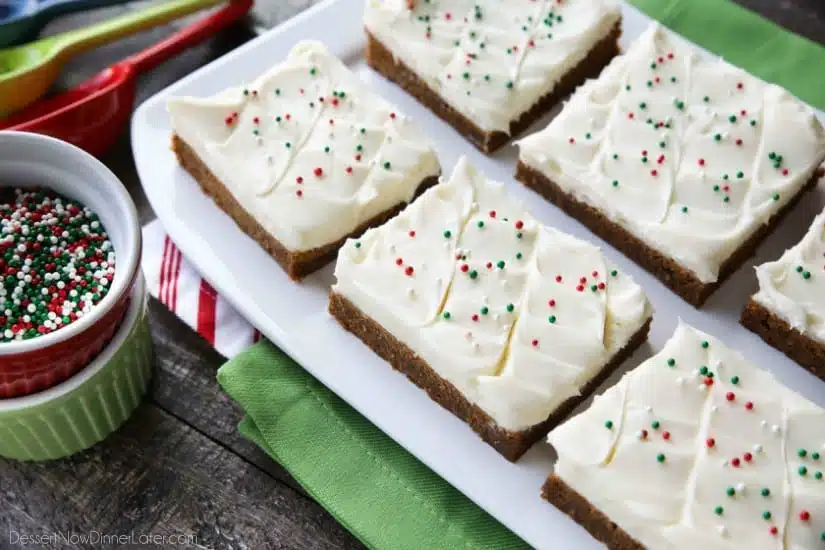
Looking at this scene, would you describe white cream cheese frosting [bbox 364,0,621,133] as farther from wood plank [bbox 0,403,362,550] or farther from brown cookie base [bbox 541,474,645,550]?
wood plank [bbox 0,403,362,550]

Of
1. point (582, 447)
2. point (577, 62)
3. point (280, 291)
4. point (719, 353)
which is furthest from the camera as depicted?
point (577, 62)

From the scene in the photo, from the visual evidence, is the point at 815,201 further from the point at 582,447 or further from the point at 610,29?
the point at 582,447

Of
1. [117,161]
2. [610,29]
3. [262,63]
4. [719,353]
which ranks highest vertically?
[610,29]

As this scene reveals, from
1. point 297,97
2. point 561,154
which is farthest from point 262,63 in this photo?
point 561,154

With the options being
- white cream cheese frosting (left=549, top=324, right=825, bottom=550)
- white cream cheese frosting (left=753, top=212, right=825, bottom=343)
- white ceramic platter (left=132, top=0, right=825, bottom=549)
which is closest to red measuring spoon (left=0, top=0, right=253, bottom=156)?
white ceramic platter (left=132, top=0, right=825, bottom=549)

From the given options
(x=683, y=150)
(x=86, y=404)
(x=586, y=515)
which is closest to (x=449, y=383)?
(x=586, y=515)

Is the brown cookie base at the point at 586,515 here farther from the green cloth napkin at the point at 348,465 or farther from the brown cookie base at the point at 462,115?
the brown cookie base at the point at 462,115
